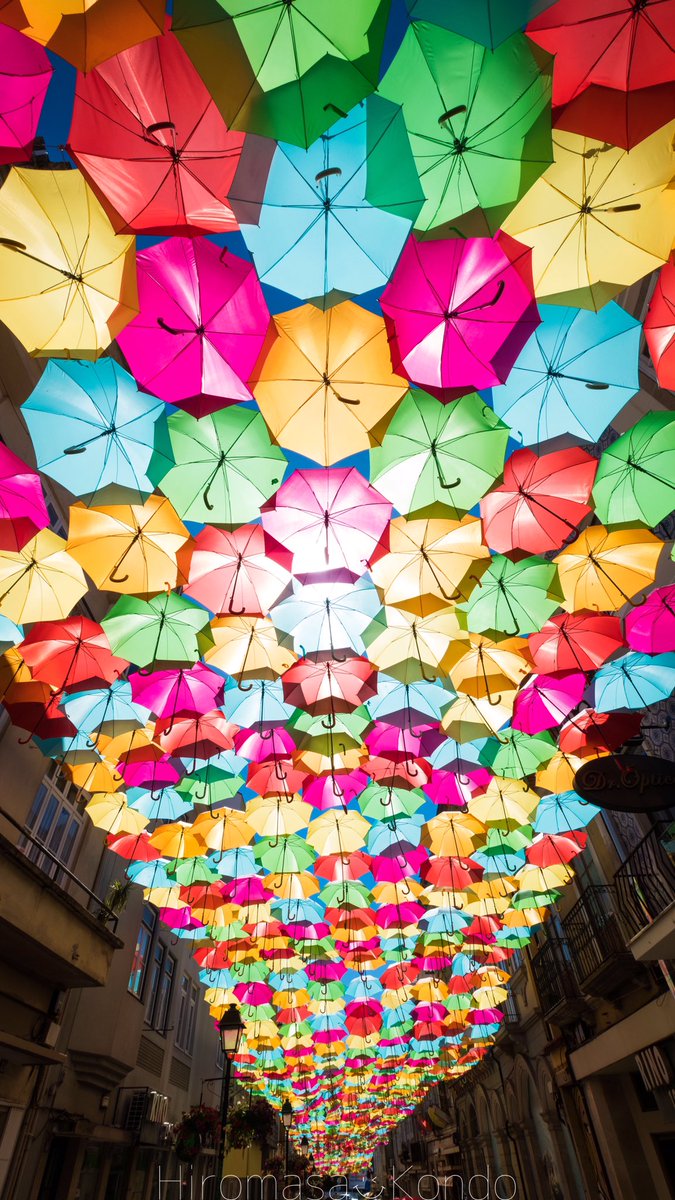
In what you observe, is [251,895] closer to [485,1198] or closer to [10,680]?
[10,680]

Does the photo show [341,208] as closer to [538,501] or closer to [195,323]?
[195,323]

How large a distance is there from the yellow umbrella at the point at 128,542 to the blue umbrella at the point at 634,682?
5.43m

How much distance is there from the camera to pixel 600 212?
3.77 m

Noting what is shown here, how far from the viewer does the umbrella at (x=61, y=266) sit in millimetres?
3602

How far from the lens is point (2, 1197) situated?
831cm

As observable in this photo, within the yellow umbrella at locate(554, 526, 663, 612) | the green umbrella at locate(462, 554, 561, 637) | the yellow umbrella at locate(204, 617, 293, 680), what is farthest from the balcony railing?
the yellow umbrella at locate(204, 617, 293, 680)

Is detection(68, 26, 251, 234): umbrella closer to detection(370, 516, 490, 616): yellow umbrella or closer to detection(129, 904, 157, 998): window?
detection(370, 516, 490, 616): yellow umbrella

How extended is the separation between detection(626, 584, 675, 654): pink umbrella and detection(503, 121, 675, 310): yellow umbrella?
384 cm

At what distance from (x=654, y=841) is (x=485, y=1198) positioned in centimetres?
2010

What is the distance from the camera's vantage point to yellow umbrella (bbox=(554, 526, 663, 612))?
5.93 m

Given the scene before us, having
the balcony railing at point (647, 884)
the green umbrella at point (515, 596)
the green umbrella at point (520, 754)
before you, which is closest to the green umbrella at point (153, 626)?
the green umbrella at point (515, 596)

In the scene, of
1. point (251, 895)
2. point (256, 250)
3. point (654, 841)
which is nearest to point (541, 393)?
point (256, 250)

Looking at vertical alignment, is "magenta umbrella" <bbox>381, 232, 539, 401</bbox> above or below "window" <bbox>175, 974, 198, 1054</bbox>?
below

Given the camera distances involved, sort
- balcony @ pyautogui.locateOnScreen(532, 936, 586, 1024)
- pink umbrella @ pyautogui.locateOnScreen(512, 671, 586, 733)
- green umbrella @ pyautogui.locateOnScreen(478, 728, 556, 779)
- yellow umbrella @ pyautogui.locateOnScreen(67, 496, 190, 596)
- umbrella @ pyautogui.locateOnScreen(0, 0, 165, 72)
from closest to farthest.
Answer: umbrella @ pyautogui.locateOnScreen(0, 0, 165, 72) → yellow umbrella @ pyautogui.locateOnScreen(67, 496, 190, 596) → pink umbrella @ pyautogui.locateOnScreen(512, 671, 586, 733) → green umbrella @ pyautogui.locateOnScreen(478, 728, 556, 779) → balcony @ pyautogui.locateOnScreen(532, 936, 586, 1024)
